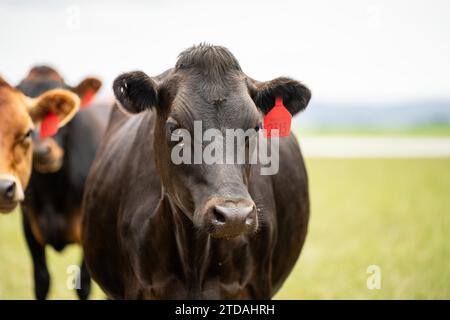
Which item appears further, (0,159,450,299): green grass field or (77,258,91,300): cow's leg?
(0,159,450,299): green grass field

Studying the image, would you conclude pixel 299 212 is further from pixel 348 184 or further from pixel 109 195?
pixel 348 184

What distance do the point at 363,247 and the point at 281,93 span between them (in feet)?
19.7

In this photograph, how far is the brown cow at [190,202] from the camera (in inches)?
124

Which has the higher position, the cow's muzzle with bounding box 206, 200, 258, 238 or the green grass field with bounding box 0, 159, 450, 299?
the cow's muzzle with bounding box 206, 200, 258, 238

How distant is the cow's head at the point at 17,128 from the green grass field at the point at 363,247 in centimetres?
238

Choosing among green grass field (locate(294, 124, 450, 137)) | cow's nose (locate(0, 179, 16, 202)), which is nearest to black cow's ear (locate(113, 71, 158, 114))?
cow's nose (locate(0, 179, 16, 202))

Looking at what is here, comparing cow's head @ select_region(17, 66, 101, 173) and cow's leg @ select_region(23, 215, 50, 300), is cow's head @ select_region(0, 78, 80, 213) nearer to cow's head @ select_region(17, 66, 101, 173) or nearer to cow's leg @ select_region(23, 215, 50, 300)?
cow's head @ select_region(17, 66, 101, 173)

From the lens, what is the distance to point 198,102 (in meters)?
3.21

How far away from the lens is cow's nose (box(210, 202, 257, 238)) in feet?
9.53

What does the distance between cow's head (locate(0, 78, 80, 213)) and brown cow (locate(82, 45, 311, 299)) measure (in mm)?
527

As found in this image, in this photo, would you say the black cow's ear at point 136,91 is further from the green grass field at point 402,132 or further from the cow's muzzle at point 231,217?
the green grass field at point 402,132

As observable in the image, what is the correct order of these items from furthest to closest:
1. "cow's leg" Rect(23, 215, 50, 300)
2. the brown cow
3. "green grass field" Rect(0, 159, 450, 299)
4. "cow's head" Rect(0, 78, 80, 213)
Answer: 1. "green grass field" Rect(0, 159, 450, 299)
2. "cow's leg" Rect(23, 215, 50, 300)
3. "cow's head" Rect(0, 78, 80, 213)
4. the brown cow

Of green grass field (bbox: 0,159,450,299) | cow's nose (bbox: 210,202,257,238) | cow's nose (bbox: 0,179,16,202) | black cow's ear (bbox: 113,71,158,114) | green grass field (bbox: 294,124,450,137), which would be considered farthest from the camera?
green grass field (bbox: 294,124,450,137)

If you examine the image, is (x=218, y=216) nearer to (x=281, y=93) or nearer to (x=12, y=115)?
(x=281, y=93)
